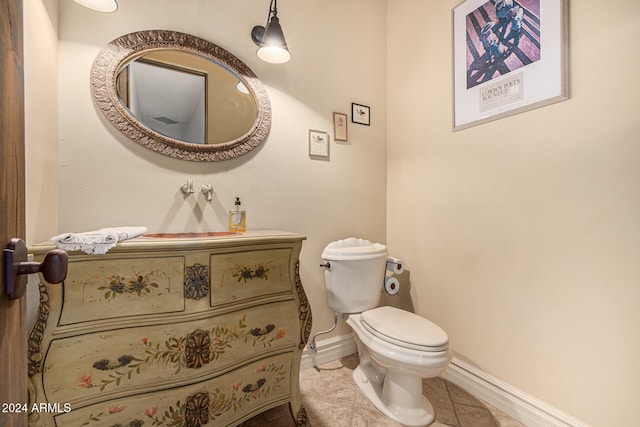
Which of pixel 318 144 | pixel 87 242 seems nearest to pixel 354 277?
pixel 318 144

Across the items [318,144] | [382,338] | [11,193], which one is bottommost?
[382,338]

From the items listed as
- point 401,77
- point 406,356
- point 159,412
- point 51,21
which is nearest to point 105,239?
point 159,412

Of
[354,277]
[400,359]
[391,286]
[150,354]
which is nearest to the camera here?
[150,354]

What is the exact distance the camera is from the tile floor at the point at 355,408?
4.68 ft

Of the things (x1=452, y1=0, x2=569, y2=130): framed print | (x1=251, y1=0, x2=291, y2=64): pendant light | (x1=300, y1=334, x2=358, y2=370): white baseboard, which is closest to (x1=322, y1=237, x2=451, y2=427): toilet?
(x1=300, y1=334, x2=358, y2=370): white baseboard

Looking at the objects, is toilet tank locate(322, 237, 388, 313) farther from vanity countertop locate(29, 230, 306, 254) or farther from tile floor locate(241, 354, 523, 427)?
vanity countertop locate(29, 230, 306, 254)

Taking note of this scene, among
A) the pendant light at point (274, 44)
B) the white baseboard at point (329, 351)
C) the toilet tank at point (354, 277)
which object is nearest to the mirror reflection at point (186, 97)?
the pendant light at point (274, 44)

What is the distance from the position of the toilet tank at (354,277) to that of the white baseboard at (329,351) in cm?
39

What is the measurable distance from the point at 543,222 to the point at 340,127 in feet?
4.34

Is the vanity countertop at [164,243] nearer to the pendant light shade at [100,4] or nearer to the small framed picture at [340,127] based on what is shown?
the pendant light shade at [100,4]

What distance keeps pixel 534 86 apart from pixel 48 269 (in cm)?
190

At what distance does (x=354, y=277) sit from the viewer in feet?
5.64

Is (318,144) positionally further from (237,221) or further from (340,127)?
(237,221)

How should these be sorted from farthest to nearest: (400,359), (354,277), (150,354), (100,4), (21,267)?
(354,277) → (400,359) → (100,4) → (150,354) → (21,267)
